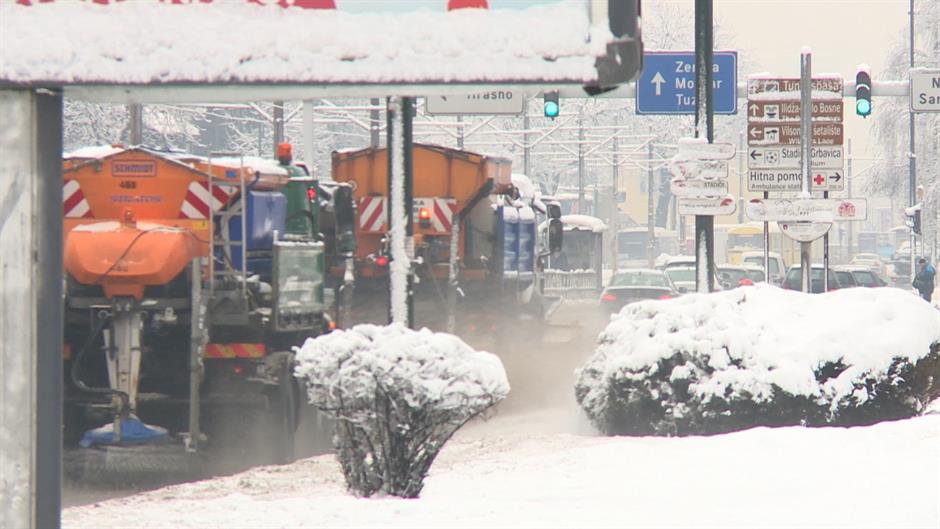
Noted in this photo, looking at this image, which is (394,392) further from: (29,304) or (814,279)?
(814,279)

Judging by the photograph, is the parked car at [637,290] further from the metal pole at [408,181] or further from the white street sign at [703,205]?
the metal pole at [408,181]

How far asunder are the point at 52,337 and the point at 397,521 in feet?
11.5

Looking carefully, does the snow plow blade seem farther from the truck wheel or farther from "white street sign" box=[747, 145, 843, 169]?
"white street sign" box=[747, 145, 843, 169]

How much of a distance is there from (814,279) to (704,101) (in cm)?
1975

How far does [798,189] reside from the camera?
24641 millimetres

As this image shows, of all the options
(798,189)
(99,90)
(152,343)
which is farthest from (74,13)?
(798,189)

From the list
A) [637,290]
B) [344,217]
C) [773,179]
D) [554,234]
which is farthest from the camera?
[637,290]

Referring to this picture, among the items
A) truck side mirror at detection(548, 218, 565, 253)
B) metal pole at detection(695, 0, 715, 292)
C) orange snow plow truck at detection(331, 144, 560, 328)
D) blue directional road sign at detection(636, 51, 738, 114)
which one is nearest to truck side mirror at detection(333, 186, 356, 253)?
orange snow plow truck at detection(331, 144, 560, 328)

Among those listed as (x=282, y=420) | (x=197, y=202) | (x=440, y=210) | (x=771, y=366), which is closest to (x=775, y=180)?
(x=440, y=210)

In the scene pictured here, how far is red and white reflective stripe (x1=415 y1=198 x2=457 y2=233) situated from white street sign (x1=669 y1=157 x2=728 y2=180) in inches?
184

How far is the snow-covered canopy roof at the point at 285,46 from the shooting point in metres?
6.29

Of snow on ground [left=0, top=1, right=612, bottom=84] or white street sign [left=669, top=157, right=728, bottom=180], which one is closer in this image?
snow on ground [left=0, top=1, right=612, bottom=84]

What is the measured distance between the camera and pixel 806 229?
2347 cm

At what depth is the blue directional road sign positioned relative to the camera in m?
27.2
